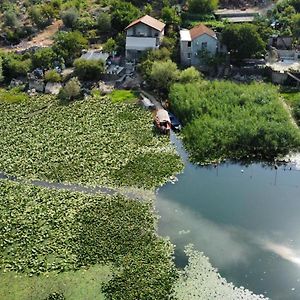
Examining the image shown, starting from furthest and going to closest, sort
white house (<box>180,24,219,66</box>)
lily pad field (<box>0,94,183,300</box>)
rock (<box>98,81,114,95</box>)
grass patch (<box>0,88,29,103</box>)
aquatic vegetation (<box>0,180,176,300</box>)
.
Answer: white house (<box>180,24,219,66</box>), rock (<box>98,81,114,95</box>), grass patch (<box>0,88,29,103</box>), aquatic vegetation (<box>0,180,176,300</box>), lily pad field (<box>0,94,183,300</box>)

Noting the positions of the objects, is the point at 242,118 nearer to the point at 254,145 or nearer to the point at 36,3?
the point at 254,145

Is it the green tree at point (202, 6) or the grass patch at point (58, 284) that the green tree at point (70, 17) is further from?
the grass patch at point (58, 284)

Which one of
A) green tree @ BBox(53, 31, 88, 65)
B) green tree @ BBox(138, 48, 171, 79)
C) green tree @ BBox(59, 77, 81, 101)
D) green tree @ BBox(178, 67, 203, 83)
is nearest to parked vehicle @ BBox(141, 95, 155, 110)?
green tree @ BBox(138, 48, 171, 79)

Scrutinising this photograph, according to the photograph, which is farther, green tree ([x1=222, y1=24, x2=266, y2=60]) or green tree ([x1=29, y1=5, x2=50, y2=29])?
green tree ([x1=29, y1=5, x2=50, y2=29])

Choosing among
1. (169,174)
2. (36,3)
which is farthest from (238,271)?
(36,3)

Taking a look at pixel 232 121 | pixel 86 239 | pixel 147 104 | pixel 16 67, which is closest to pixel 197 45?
pixel 147 104

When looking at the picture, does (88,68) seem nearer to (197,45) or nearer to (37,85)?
(37,85)

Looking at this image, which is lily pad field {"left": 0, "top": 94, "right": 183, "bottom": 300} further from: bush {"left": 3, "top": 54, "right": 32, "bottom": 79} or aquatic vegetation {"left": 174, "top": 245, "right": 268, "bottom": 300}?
bush {"left": 3, "top": 54, "right": 32, "bottom": 79}
